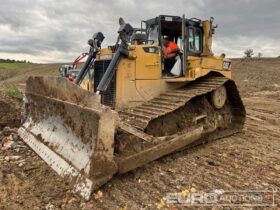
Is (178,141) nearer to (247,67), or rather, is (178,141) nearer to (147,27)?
(147,27)

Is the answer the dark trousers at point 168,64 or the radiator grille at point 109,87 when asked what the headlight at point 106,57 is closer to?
the radiator grille at point 109,87

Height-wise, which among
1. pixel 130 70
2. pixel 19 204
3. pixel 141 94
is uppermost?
pixel 130 70

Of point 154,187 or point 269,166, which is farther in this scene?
point 269,166

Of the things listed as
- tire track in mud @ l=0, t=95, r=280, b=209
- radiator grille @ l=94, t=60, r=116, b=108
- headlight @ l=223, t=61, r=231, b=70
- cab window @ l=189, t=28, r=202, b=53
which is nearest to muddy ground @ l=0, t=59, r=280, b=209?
tire track in mud @ l=0, t=95, r=280, b=209

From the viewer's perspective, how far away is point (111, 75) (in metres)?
5.61

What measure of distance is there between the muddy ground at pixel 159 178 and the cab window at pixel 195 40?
2.11 metres

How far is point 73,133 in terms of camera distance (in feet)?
15.7

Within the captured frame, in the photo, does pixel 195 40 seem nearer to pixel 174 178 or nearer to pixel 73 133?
pixel 174 178

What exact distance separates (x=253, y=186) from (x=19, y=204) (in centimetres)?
306

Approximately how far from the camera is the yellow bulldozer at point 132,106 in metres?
4.25

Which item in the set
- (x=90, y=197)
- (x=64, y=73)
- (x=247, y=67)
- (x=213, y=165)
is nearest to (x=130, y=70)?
(x=213, y=165)

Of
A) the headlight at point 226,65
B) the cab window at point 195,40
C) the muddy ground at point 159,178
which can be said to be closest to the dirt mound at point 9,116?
the muddy ground at point 159,178

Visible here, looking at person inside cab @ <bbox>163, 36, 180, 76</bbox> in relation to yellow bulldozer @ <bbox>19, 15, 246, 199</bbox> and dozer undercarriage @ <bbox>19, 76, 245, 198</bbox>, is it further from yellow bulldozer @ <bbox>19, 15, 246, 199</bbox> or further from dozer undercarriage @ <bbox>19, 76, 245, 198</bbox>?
dozer undercarriage @ <bbox>19, 76, 245, 198</bbox>

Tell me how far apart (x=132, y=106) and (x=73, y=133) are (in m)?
1.48
